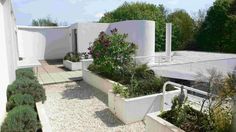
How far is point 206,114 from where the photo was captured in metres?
4.30

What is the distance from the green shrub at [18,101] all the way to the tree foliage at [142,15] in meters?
19.4

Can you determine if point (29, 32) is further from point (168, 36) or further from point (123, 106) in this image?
point (123, 106)

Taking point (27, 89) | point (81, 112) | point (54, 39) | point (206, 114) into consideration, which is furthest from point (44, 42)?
point (206, 114)

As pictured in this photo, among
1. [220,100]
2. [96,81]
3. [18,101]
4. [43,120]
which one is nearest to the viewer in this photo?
[220,100]

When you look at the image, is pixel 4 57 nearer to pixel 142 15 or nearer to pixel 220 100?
pixel 220 100

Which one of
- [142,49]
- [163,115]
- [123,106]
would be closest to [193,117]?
[163,115]

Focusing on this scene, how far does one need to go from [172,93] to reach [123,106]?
1491mm

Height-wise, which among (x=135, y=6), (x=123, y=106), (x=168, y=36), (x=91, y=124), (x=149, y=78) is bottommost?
(x=91, y=124)

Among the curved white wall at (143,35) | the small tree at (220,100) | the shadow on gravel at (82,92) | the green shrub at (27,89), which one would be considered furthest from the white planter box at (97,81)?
the curved white wall at (143,35)

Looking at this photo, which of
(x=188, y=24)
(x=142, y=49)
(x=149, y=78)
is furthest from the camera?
(x=188, y=24)

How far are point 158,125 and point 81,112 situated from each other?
3.08 m

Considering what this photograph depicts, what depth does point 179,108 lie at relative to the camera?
460 cm

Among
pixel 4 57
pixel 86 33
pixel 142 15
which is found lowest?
pixel 4 57

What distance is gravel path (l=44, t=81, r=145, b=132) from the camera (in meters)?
5.80
